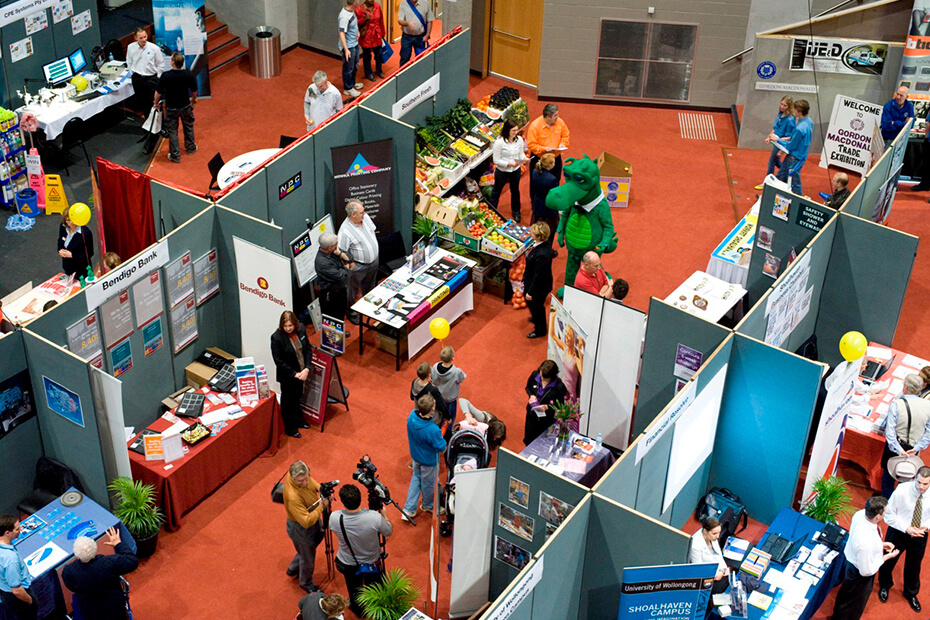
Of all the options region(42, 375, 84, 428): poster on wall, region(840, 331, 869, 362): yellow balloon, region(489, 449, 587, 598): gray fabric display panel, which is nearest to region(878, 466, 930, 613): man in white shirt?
region(840, 331, 869, 362): yellow balloon

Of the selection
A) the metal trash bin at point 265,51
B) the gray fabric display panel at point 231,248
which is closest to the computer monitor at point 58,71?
the metal trash bin at point 265,51

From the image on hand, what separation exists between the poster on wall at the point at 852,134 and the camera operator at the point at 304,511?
344 inches

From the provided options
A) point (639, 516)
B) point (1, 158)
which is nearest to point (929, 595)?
point (639, 516)

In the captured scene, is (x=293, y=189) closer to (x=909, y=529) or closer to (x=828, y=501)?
(x=828, y=501)

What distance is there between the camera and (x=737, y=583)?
31.0 feet

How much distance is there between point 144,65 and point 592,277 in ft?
25.5

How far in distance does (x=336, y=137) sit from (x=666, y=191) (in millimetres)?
5038

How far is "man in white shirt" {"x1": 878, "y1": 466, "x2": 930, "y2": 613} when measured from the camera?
970 cm

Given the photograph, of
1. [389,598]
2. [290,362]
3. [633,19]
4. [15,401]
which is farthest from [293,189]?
[633,19]

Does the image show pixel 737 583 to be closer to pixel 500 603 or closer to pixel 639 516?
pixel 639 516

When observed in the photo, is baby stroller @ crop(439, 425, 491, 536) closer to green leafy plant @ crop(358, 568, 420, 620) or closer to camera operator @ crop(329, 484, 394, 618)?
camera operator @ crop(329, 484, 394, 618)

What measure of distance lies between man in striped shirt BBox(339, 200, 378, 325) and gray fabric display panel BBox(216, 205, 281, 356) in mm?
1466

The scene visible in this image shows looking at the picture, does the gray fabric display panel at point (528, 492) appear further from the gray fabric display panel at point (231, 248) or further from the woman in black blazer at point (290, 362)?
the gray fabric display panel at point (231, 248)

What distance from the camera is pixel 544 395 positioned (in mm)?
10758
